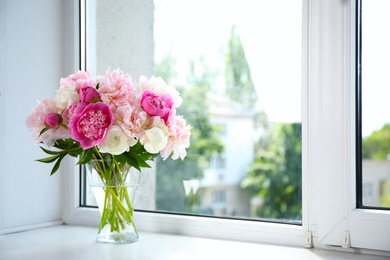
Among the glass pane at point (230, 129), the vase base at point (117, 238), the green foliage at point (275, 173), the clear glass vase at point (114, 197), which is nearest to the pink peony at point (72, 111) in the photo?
the clear glass vase at point (114, 197)

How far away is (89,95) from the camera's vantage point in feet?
3.23

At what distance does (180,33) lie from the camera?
2160 mm

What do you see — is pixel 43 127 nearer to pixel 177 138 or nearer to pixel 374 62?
pixel 177 138

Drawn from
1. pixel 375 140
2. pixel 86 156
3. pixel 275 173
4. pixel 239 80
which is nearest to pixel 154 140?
pixel 86 156

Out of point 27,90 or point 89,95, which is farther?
point 27,90

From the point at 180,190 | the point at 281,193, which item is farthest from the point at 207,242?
the point at 281,193

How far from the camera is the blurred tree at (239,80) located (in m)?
4.38

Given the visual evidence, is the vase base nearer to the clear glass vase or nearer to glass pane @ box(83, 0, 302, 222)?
the clear glass vase

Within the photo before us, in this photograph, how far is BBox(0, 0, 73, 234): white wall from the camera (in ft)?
4.14

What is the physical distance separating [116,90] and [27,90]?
489 millimetres

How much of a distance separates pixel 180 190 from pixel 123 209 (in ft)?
1.76

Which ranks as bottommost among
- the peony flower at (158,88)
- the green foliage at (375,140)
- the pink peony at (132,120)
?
the green foliage at (375,140)

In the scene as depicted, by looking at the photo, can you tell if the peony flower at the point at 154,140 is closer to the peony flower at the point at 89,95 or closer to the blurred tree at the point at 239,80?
the peony flower at the point at 89,95

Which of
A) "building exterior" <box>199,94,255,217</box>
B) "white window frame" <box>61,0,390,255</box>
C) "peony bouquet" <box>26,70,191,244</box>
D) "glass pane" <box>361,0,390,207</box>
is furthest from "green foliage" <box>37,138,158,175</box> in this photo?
"building exterior" <box>199,94,255,217</box>
